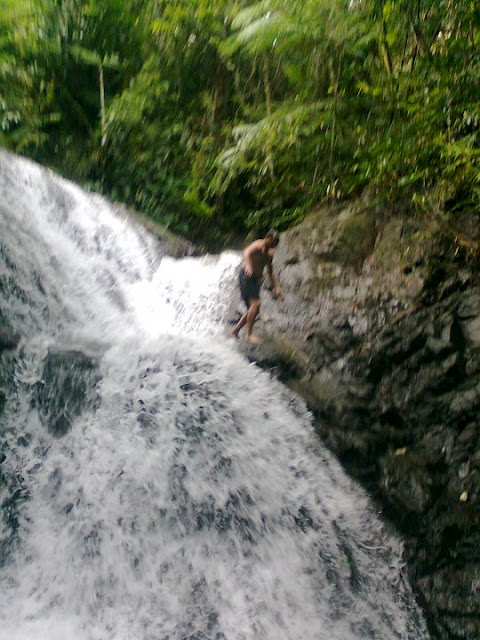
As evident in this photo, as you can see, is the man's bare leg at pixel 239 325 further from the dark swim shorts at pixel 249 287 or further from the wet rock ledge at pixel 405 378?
the wet rock ledge at pixel 405 378

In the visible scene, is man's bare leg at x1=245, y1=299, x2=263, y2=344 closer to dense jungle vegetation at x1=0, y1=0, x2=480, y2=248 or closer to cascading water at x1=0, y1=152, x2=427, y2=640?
cascading water at x1=0, y1=152, x2=427, y2=640

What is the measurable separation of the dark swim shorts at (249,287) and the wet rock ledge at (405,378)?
504mm

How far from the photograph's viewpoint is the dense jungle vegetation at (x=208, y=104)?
5.49 meters

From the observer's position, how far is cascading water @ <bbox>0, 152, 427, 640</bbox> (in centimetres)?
361

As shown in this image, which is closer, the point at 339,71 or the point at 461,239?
the point at 461,239

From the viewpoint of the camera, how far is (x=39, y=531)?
13.3ft

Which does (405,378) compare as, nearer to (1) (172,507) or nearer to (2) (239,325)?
(2) (239,325)

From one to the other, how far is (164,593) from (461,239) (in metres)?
3.94

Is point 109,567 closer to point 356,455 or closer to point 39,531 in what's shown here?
point 39,531

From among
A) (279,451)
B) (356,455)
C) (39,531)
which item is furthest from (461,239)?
(39,531)

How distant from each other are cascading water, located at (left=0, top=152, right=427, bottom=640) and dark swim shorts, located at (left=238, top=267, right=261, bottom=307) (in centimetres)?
64

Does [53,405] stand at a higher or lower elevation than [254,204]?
lower

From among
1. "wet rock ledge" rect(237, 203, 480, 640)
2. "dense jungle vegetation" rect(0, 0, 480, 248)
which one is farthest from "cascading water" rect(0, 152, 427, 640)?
"dense jungle vegetation" rect(0, 0, 480, 248)

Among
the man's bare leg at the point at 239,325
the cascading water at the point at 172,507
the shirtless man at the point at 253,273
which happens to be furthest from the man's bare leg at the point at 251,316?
the cascading water at the point at 172,507
